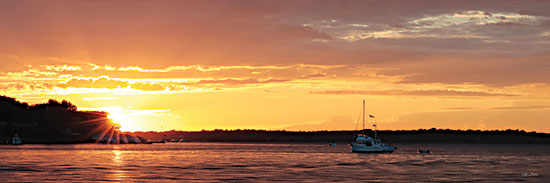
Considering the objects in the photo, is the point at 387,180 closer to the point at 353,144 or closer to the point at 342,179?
the point at 342,179

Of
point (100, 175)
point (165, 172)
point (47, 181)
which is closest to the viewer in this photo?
point (47, 181)

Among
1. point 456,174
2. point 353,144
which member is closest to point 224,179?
point 456,174

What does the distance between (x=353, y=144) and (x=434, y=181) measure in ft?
356

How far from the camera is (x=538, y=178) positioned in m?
87.2

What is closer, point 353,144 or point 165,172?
point 165,172

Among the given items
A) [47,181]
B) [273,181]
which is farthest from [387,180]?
[47,181]

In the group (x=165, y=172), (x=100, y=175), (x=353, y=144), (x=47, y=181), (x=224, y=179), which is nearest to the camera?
(x=47, y=181)

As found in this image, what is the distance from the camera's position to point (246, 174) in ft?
290

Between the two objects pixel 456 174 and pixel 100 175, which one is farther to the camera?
pixel 456 174

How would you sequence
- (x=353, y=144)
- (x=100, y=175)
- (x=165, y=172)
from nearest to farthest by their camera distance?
(x=100, y=175) < (x=165, y=172) < (x=353, y=144)

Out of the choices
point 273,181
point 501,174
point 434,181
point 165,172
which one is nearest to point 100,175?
point 165,172

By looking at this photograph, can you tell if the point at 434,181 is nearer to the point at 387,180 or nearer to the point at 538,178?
the point at 387,180

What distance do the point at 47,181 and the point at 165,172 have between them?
21725 mm

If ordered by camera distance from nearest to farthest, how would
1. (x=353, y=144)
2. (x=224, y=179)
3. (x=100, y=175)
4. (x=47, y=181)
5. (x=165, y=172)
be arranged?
(x=47, y=181) < (x=224, y=179) < (x=100, y=175) < (x=165, y=172) < (x=353, y=144)
